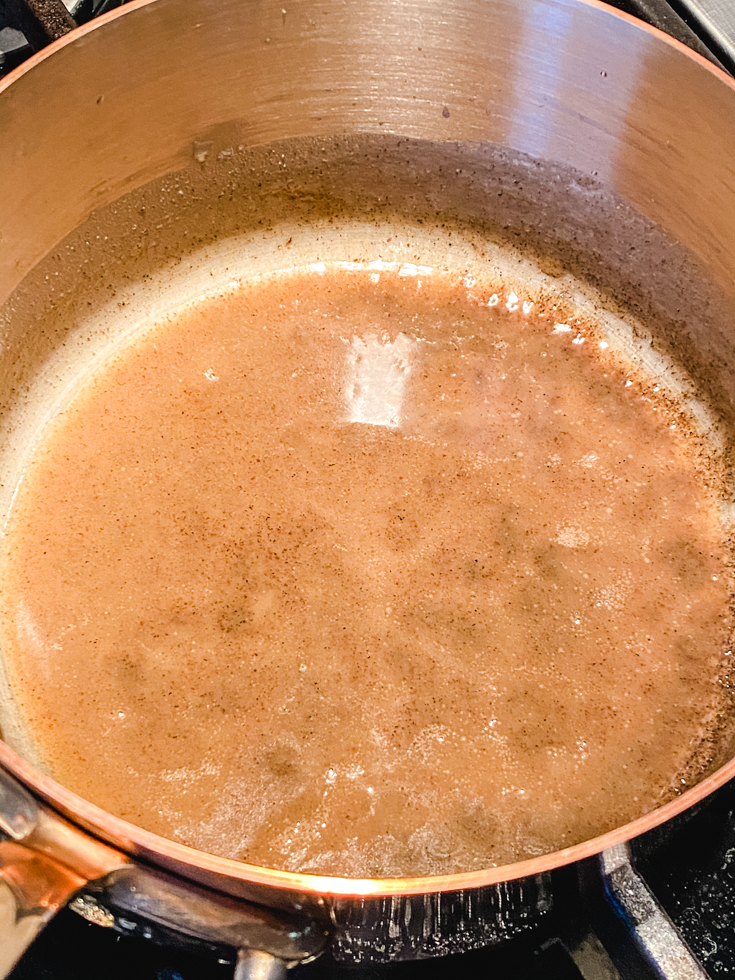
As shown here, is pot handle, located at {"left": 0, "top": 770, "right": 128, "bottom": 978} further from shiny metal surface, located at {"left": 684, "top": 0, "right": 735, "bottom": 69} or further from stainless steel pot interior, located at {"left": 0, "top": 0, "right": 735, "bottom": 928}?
shiny metal surface, located at {"left": 684, "top": 0, "right": 735, "bottom": 69}

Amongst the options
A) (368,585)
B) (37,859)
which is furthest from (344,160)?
(37,859)

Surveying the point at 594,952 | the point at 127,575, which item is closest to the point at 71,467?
the point at 127,575

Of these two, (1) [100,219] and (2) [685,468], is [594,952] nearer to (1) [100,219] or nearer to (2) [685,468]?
(2) [685,468]

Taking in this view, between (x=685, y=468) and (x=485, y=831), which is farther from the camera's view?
(x=685, y=468)

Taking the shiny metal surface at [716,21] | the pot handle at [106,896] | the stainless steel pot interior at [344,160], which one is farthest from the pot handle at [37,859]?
the shiny metal surface at [716,21]

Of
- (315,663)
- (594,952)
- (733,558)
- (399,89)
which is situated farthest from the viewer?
(399,89)

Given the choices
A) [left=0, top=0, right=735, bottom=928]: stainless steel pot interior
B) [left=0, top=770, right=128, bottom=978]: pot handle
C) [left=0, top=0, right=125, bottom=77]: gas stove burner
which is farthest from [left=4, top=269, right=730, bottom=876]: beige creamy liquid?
[left=0, top=0, right=125, bottom=77]: gas stove burner

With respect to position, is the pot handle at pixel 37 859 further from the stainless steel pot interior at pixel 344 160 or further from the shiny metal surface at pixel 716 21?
the shiny metal surface at pixel 716 21
